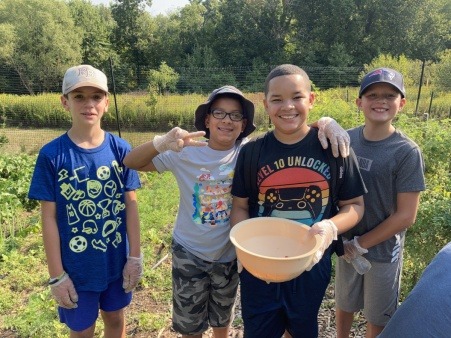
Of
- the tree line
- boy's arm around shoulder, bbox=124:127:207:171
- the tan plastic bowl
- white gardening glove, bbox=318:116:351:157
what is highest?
the tree line

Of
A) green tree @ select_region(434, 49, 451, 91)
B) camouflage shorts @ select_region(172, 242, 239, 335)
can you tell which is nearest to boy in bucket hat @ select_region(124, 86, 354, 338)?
camouflage shorts @ select_region(172, 242, 239, 335)

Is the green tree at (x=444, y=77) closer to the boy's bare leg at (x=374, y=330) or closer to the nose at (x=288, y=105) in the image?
the boy's bare leg at (x=374, y=330)

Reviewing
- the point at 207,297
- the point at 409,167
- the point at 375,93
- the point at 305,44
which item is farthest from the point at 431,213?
the point at 305,44

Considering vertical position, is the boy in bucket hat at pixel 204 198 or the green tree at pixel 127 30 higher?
the green tree at pixel 127 30

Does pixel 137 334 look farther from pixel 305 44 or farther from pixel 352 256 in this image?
pixel 305 44

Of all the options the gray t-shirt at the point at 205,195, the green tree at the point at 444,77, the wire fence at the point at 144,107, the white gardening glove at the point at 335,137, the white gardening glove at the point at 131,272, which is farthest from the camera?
the green tree at the point at 444,77

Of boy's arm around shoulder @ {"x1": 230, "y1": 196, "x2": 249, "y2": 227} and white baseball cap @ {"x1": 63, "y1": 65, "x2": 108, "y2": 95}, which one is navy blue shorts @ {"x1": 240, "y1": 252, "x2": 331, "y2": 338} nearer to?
boy's arm around shoulder @ {"x1": 230, "y1": 196, "x2": 249, "y2": 227}

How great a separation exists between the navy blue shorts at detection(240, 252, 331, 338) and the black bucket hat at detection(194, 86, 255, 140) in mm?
776

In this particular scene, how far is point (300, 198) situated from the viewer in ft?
5.67

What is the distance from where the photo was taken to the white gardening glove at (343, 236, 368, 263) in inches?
77.5

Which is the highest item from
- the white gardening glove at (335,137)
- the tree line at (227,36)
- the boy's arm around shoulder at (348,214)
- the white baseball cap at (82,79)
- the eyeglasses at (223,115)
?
the tree line at (227,36)

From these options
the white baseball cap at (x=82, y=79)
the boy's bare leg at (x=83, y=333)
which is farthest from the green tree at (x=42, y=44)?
the boy's bare leg at (x=83, y=333)

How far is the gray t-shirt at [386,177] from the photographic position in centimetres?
190

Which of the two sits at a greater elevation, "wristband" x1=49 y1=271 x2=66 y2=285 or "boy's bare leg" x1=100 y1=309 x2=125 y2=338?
"wristband" x1=49 y1=271 x2=66 y2=285
